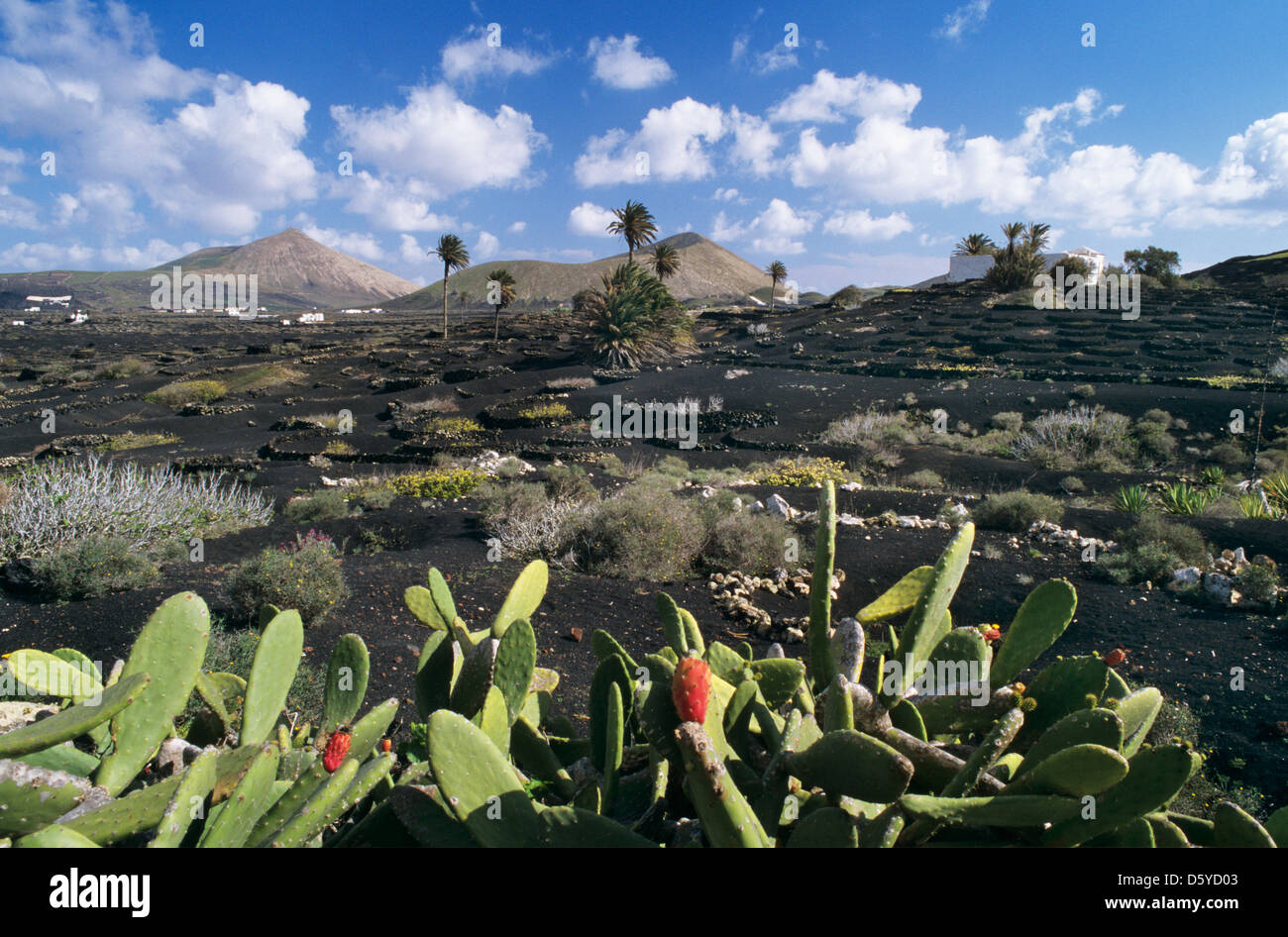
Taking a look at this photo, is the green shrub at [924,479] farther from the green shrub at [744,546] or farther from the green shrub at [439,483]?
the green shrub at [439,483]

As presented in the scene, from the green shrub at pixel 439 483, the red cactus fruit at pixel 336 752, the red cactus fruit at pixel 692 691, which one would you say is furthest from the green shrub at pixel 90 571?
the red cactus fruit at pixel 692 691

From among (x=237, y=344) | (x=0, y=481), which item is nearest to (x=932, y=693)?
(x=0, y=481)

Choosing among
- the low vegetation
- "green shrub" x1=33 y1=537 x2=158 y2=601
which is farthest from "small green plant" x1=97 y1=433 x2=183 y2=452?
"green shrub" x1=33 y1=537 x2=158 y2=601

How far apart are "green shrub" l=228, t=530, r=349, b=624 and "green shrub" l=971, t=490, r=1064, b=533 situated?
927 centimetres

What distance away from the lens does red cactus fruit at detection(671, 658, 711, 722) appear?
154 centimetres

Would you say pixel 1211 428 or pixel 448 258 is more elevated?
pixel 448 258

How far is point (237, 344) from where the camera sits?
53.0m

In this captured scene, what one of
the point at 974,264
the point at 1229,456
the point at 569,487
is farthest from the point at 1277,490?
the point at 974,264

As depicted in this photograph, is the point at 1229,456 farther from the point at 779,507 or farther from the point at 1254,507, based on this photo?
the point at 779,507

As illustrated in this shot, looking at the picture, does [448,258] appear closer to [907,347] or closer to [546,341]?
[546,341]

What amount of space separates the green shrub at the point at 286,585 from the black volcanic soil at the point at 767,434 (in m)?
0.28

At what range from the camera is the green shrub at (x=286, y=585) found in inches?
256
